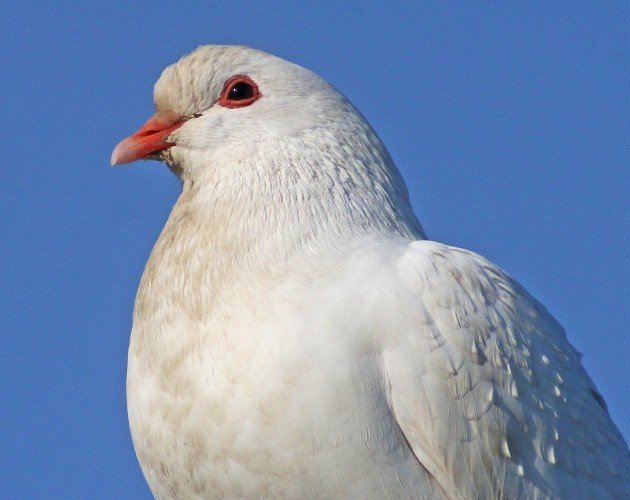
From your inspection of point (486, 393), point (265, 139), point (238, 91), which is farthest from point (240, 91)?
point (486, 393)

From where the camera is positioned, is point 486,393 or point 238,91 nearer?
point 486,393

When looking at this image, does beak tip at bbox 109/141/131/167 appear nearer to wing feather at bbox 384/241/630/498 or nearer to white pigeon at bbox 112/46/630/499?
white pigeon at bbox 112/46/630/499

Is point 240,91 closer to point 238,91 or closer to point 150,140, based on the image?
point 238,91

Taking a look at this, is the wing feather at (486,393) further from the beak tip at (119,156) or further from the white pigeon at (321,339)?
the beak tip at (119,156)

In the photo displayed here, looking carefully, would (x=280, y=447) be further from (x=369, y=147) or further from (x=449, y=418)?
(x=369, y=147)

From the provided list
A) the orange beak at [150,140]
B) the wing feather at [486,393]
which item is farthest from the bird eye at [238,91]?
the wing feather at [486,393]

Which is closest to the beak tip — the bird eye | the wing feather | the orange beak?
the orange beak

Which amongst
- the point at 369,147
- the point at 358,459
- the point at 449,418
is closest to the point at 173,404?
the point at 358,459
